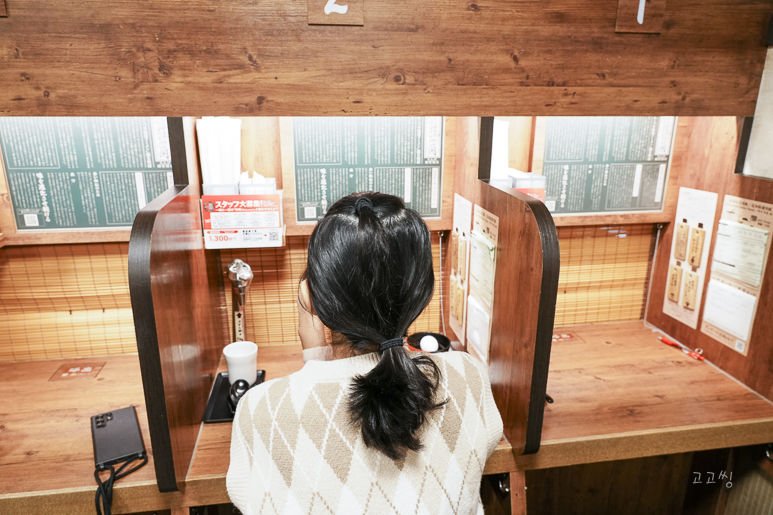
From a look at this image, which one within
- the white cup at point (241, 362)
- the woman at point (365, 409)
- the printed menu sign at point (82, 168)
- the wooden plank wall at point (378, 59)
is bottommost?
the white cup at point (241, 362)

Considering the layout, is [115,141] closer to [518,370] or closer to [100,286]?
[100,286]

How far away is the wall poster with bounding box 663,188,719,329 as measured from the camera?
84.2 inches

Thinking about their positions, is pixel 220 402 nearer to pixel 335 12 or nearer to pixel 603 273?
pixel 335 12

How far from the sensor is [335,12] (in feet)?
4.88

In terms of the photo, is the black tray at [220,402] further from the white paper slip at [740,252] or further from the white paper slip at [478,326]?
the white paper slip at [740,252]

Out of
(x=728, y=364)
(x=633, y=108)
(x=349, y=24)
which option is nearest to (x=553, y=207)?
(x=633, y=108)

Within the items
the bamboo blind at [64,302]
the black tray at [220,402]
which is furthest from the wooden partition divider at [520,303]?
the bamboo blind at [64,302]

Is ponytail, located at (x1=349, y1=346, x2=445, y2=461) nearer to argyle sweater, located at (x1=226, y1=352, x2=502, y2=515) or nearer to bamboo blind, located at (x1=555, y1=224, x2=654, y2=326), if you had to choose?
argyle sweater, located at (x1=226, y1=352, x2=502, y2=515)

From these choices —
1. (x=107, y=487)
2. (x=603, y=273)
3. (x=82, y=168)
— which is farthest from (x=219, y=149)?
(x=603, y=273)

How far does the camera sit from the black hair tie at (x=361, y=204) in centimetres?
102

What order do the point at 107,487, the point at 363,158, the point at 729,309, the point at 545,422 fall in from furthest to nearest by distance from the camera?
the point at 363,158, the point at 729,309, the point at 545,422, the point at 107,487

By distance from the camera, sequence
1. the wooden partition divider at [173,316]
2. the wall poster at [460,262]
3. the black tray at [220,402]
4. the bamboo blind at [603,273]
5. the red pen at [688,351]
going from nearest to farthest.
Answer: the wooden partition divider at [173,316], the black tray at [220,402], the wall poster at [460,262], the red pen at [688,351], the bamboo blind at [603,273]

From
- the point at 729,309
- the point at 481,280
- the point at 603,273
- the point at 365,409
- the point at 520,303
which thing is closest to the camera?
the point at 365,409

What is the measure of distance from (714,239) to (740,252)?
6.3 inches
